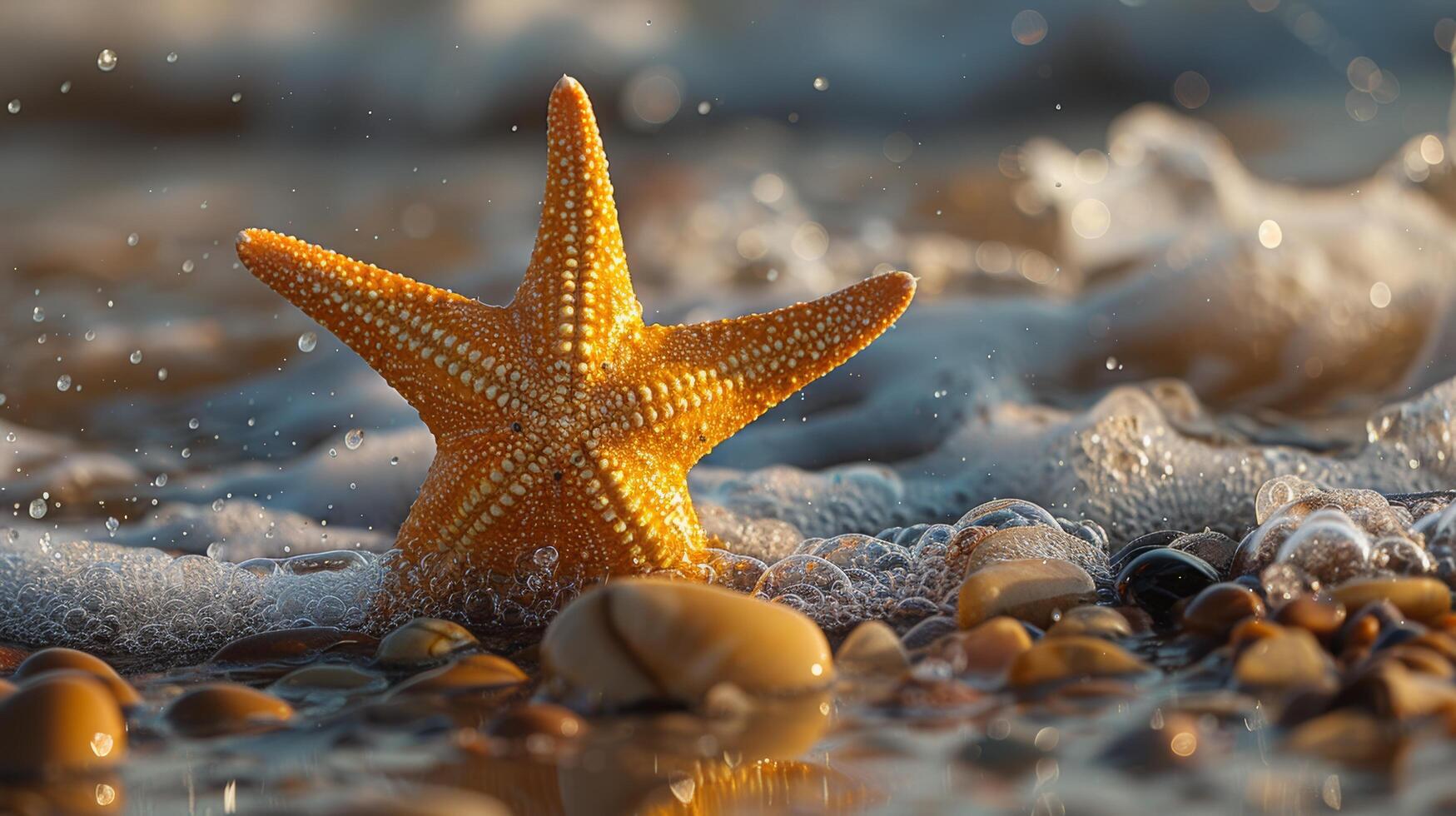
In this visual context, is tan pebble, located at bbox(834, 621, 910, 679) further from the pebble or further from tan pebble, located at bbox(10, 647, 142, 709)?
tan pebble, located at bbox(10, 647, 142, 709)

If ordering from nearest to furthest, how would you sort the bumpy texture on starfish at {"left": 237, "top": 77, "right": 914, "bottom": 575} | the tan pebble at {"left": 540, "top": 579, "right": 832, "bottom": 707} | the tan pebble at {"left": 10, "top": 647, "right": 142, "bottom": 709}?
the tan pebble at {"left": 540, "top": 579, "right": 832, "bottom": 707} < the tan pebble at {"left": 10, "top": 647, "right": 142, "bottom": 709} < the bumpy texture on starfish at {"left": 237, "top": 77, "right": 914, "bottom": 575}

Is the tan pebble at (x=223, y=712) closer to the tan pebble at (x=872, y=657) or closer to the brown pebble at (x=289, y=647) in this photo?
the brown pebble at (x=289, y=647)

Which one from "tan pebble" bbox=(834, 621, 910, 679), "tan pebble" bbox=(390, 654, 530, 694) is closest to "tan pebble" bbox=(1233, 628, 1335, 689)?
"tan pebble" bbox=(834, 621, 910, 679)

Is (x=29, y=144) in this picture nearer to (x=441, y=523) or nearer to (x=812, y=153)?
(x=812, y=153)

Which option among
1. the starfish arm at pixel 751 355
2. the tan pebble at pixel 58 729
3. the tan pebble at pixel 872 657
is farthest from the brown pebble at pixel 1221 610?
the tan pebble at pixel 58 729

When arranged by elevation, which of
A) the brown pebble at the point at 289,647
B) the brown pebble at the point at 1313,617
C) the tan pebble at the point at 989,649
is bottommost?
the brown pebble at the point at 289,647
